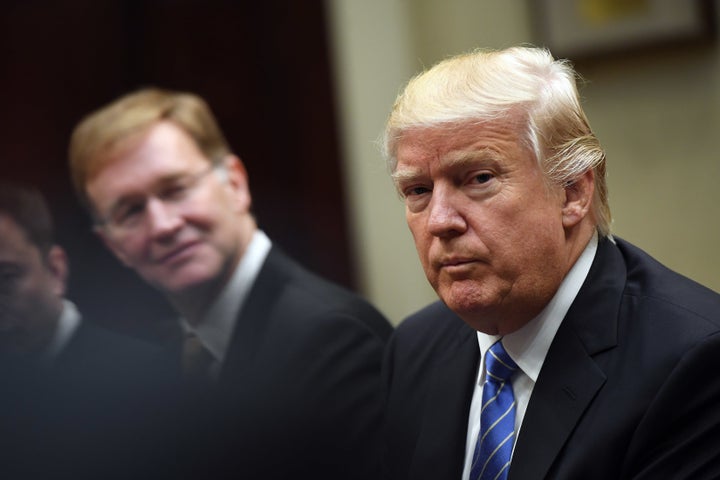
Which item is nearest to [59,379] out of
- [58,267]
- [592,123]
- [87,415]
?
[87,415]

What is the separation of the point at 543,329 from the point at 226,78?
82.4 inches

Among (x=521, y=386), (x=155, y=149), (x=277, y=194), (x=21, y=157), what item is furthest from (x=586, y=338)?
(x=277, y=194)

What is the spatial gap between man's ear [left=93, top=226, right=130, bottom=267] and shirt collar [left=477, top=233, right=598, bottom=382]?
3.40 ft

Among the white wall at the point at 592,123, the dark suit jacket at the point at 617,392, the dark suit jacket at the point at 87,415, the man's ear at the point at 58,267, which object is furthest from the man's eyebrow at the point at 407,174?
the white wall at the point at 592,123

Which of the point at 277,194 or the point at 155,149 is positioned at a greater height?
the point at 155,149

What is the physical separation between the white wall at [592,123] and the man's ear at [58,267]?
1471mm

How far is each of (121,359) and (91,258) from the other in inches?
14.2

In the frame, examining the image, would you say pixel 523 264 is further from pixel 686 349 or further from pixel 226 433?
pixel 226 433

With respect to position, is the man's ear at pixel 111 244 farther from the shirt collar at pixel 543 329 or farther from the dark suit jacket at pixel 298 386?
→ the shirt collar at pixel 543 329

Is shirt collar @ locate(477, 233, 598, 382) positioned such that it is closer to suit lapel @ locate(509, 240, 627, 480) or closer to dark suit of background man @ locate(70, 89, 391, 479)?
suit lapel @ locate(509, 240, 627, 480)

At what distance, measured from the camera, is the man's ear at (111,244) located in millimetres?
2369

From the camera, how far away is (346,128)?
12.2 ft

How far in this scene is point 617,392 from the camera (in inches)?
63.6

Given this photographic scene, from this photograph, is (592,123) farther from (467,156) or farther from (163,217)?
(467,156)
